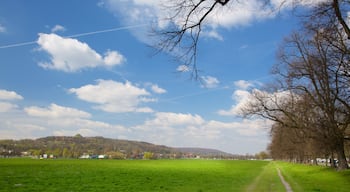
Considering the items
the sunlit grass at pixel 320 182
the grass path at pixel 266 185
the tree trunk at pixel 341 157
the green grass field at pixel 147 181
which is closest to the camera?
the grass path at pixel 266 185

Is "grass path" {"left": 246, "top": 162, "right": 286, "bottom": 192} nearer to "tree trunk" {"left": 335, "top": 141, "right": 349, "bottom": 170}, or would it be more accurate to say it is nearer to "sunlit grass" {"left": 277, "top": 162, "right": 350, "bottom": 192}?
"sunlit grass" {"left": 277, "top": 162, "right": 350, "bottom": 192}

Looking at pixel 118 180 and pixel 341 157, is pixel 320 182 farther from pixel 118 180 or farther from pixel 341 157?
pixel 118 180

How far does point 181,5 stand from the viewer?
8.50m

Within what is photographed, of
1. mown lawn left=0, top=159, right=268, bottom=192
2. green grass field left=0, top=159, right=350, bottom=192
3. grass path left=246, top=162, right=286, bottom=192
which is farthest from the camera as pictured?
mown lawn left=0, top=159, right=268, bottom=192

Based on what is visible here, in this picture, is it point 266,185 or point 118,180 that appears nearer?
point 266,185

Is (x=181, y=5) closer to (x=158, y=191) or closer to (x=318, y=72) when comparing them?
(x=158, y=191)

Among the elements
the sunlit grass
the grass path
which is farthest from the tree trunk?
the grass path

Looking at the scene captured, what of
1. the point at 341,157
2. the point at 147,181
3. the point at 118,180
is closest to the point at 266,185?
the point at 147,181

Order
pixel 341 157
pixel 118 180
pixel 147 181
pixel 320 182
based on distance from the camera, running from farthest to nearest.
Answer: pixel 341 157 → pixel 118 180 → pixel 147 181 → pixel 320 182

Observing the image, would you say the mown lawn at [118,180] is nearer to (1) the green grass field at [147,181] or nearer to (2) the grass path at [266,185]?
(1) the green grass field at [147,181]

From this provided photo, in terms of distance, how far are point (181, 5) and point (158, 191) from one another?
1438cm

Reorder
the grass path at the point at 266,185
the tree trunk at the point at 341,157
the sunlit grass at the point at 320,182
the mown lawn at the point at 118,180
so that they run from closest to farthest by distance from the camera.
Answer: the grass path at the point at 266,185 < the sunlit grass at the point at 320,182 < the mown lawn at the point at 118,180 < the tree trunk at the point at 341,157

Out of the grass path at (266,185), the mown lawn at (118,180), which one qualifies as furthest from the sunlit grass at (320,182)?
the mown lawn at (118,180)

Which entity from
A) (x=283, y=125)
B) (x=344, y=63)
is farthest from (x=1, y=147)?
(x=344, y=63)
